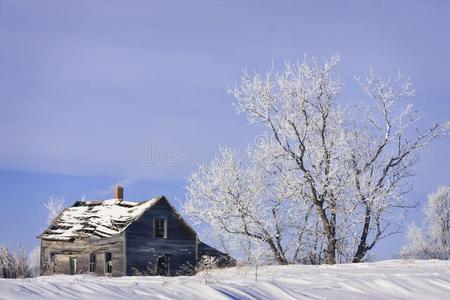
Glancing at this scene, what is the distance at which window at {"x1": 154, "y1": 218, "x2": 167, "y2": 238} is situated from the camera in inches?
1561

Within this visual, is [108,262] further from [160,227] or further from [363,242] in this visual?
[363,242]

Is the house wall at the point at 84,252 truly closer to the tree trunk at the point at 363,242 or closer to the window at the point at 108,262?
the window at the point at 108,262

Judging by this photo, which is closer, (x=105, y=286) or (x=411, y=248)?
(x=105, y=286)

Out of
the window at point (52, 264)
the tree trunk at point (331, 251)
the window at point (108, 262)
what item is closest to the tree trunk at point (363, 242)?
the tree trunk at point (331, 251)

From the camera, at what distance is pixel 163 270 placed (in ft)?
130

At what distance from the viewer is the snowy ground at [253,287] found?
1020 centimetres

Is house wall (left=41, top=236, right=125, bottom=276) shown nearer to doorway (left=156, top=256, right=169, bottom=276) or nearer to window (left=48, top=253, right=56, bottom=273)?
window (left=48, top=253, right=56, bottom=273)

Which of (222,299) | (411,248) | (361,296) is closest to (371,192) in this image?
(361,296)

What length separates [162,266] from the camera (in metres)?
39.6

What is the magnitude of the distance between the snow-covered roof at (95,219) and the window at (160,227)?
1.21 m

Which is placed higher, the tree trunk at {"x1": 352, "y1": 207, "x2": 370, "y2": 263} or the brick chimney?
the brick chimney

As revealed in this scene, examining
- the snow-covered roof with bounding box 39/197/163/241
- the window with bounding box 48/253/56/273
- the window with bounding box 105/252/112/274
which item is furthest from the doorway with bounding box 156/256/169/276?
the window with bounding box 48/253/56/273

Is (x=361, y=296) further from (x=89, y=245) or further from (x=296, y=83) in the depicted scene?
(x=89, y=245)

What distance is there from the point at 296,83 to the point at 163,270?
15.9 metres
